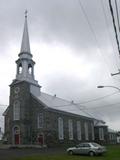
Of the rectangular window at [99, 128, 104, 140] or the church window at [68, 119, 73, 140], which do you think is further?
the rectangular window at [99, 128, 104, 140]

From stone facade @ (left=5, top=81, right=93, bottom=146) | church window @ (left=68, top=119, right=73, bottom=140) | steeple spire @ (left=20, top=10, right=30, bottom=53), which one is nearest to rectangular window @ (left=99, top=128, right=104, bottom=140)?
church window @ (left=68, top=119, right=73, bottom=140)

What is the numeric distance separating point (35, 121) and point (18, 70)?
418 inches

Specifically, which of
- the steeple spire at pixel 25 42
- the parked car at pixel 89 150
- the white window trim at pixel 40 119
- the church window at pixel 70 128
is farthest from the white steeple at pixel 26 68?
the parked car at pixel 89 150

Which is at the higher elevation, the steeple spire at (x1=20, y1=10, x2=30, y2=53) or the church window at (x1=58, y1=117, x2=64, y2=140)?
the steeple spire at (x1=20, y1=10, x2=30, y2=53)

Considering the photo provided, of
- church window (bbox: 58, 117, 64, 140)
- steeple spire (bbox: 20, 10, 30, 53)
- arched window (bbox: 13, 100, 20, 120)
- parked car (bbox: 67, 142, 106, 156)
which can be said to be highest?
steeple spire (bbox: 20, 10, 30, 53)

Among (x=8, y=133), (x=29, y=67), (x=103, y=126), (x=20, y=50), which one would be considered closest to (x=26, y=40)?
(x=20, y=50)

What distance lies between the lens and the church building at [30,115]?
47.7 metres

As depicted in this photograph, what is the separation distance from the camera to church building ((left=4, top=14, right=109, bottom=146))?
47.7 metres

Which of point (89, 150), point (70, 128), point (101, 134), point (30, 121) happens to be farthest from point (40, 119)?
point (101, 134)

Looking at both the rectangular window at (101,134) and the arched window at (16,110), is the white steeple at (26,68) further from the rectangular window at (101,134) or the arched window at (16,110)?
the rectangular window at (101,134)

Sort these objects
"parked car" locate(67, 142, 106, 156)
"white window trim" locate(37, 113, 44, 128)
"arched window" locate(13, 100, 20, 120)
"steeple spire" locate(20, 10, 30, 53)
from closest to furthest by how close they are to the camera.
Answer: "parked car" locate(67, 142, 106, 156), "white window trim" locate(37, 113, 44, 128), "arched window" locate(13, 100, 20, 120), "steeple spire" locate(20, 10, 30, 53)

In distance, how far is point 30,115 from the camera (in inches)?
1962

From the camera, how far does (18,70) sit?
171 feet

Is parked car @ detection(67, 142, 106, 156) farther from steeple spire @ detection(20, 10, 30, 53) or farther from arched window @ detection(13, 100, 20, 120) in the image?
steeple spire @ detection(20, 10, 30, 53)
